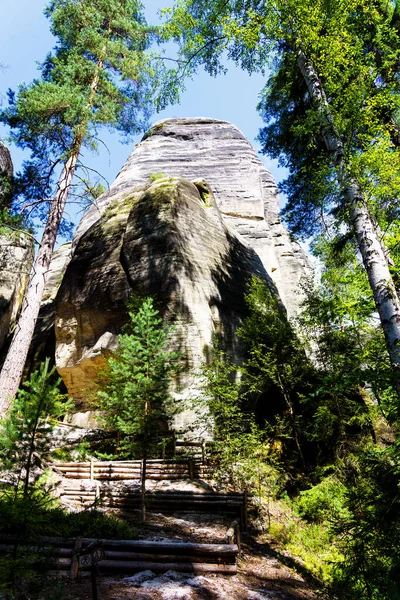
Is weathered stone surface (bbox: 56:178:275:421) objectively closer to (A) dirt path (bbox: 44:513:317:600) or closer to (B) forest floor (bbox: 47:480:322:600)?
(B) forest floor (bbox: 47:480:322:600)

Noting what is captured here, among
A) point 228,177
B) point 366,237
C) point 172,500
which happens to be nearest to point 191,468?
point 172,500

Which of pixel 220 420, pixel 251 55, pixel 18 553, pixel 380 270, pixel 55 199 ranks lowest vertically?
pixel 18 553

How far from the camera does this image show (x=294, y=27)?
829cm

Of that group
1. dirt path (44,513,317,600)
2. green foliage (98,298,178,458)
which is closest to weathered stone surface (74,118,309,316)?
green foliage (98,298,178,458)

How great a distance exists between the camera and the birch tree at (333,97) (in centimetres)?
659

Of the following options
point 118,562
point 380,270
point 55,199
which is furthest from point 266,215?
point 118,562

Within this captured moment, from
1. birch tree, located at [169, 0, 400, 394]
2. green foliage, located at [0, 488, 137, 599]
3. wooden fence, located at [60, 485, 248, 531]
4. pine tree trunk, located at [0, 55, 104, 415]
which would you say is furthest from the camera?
pine tree trunk, located at [0, 55, 104, 415]

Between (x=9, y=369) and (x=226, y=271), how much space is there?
8.55 meters

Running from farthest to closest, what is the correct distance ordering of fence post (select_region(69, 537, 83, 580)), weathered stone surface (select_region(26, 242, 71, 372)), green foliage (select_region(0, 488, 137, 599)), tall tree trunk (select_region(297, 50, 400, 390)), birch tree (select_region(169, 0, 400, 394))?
1. weathered stone surface (select_region(26, 242, 71, 372))
2. birch tree (select_region(169, 0, 400, 394))
3. tall tree trunk (select_region(297, 50, 400, 390))
4. fence post (select_region(69, 537, 83, 580))
5. green foliage (select_region(0, 488, 137, 599))

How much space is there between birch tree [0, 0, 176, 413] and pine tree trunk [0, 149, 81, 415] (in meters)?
0.02

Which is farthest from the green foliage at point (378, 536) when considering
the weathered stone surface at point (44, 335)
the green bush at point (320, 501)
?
the weathered stone surface at point (44, 335)

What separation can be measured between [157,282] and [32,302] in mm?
4083

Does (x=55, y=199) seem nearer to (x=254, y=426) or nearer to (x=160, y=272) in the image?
(x=160, y=272)

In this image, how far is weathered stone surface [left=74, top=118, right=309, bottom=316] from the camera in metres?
25.5
